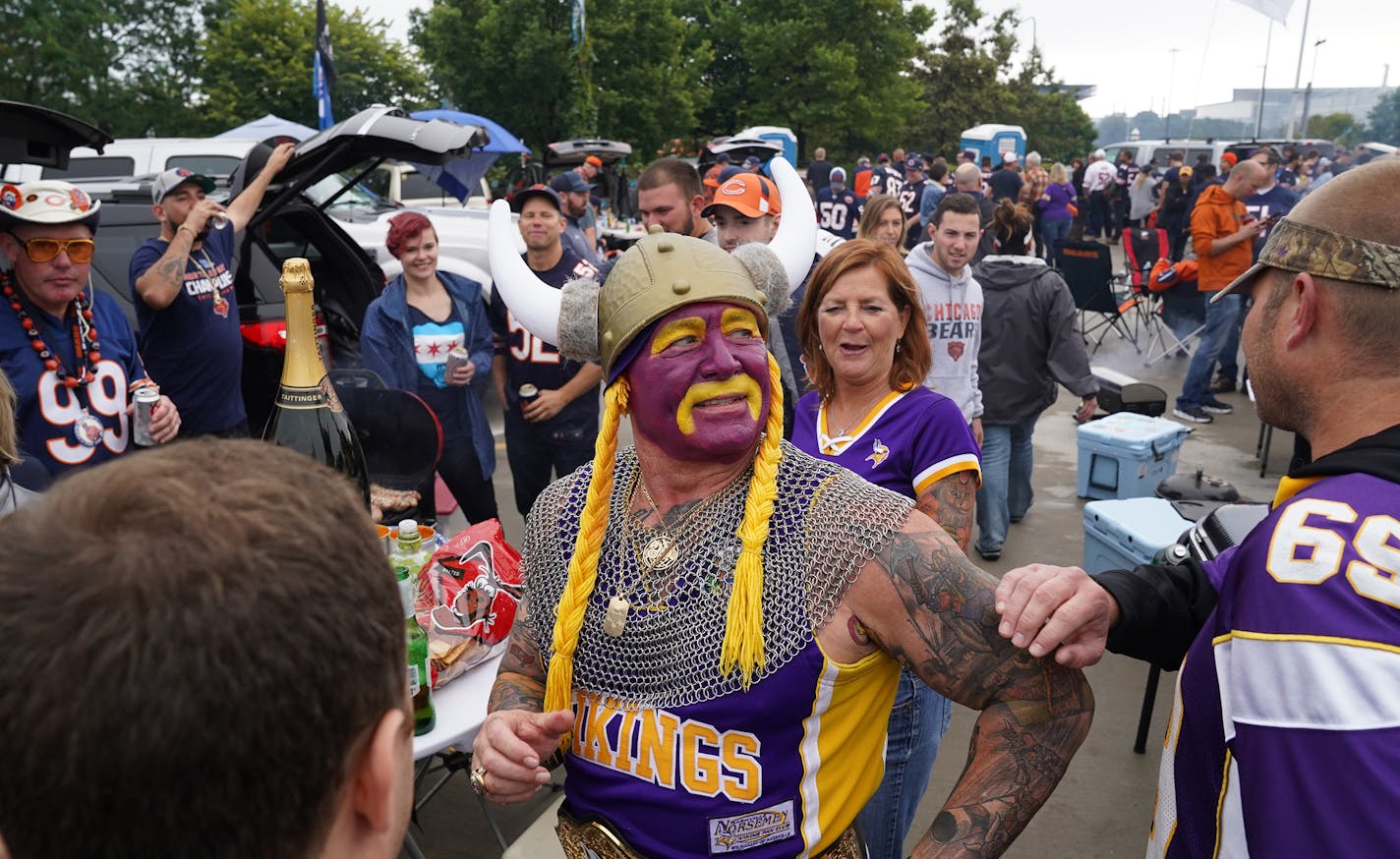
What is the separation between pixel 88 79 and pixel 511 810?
91.7 ft

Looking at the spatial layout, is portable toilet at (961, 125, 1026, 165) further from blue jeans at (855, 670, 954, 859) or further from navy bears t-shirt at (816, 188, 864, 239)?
blue jeans at (855, 670, 954, 859)

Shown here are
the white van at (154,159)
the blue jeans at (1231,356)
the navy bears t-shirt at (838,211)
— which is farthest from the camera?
the navy bears t-shirt at (838,211)

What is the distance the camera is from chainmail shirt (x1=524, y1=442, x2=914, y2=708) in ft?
5.32

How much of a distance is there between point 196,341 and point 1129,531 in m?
4.34

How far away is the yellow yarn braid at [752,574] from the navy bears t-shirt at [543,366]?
9.96ft

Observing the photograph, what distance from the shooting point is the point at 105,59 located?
84.1 ft

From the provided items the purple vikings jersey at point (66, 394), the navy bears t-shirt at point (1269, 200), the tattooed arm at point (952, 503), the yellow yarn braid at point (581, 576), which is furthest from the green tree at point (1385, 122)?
the yellow yarn braid at point (581, 576)

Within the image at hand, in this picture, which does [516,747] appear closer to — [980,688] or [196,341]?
[980,688]

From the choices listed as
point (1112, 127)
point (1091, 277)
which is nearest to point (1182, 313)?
point (1091, 277)

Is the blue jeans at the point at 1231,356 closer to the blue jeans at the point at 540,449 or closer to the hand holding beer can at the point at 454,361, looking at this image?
the blue jeans at the point at 540,449

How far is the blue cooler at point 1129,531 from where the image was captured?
166 inches

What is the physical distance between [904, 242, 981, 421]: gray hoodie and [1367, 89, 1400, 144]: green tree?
350 ft

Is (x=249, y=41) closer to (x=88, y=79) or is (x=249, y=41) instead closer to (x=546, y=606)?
(x=88, y=79)

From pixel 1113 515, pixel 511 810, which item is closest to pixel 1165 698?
pixel 1113 515
